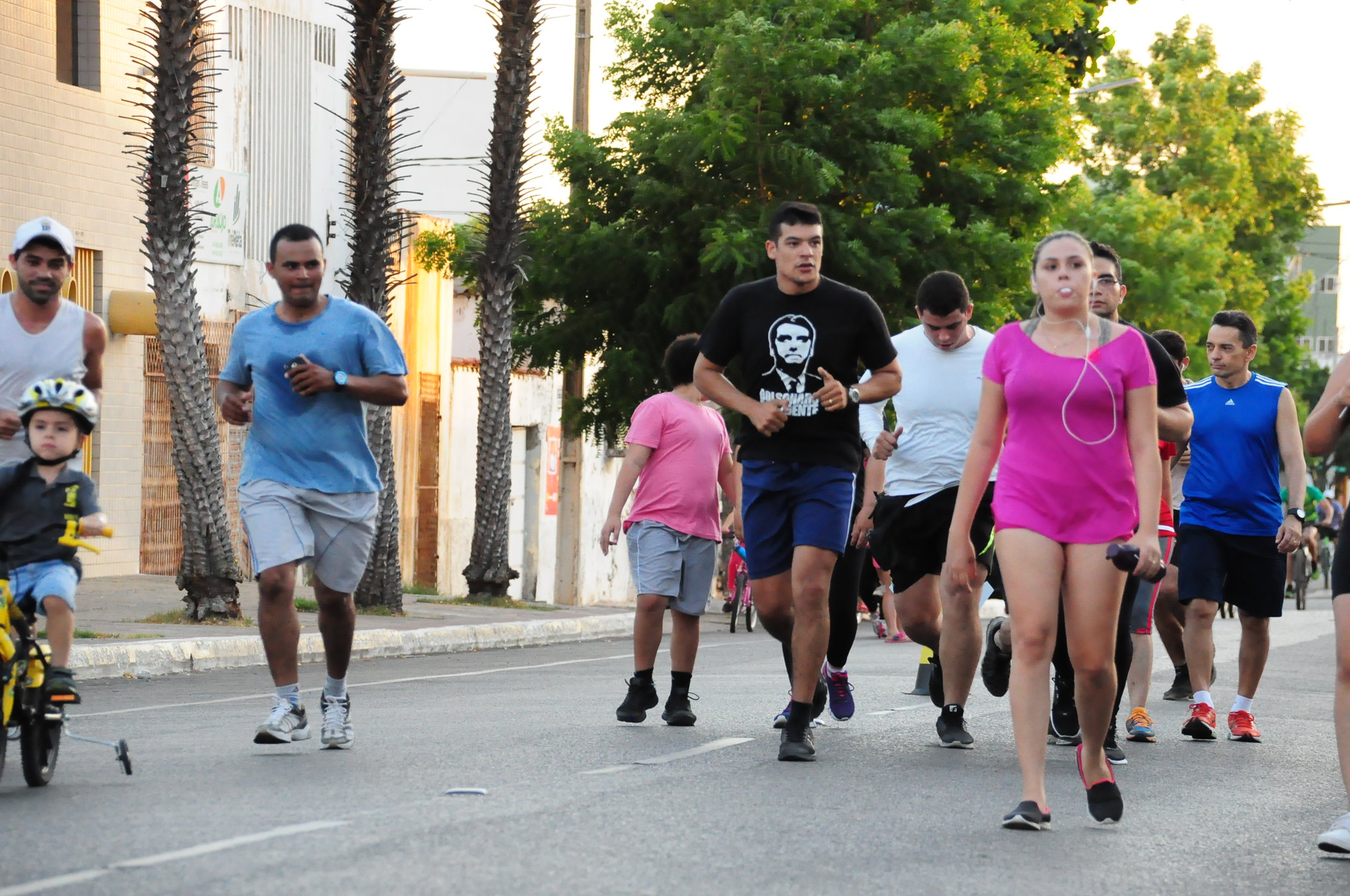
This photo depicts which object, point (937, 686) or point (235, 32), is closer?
point (937, 686)

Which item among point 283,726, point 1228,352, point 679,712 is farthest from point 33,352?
point 1228,352

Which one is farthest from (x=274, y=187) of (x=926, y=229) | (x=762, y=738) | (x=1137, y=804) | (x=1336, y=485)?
(x=1336, y=485)

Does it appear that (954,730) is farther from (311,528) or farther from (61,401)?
(61,401)

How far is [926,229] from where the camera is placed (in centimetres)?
2266

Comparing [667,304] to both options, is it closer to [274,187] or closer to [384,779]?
[274,187]

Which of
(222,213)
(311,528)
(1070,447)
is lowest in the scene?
(311,528)

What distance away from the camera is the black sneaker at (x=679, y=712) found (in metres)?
9.83

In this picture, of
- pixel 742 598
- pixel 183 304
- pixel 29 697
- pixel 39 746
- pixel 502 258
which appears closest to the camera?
pixel 29 697

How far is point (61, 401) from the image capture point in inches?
286

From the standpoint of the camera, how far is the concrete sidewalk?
13531 mm

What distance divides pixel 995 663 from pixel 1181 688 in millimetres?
4021

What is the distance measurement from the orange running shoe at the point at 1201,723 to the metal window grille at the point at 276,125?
704 inches

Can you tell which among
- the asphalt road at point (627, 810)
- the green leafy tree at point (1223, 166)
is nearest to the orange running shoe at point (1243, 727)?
the asphalt road at point (627, 810)

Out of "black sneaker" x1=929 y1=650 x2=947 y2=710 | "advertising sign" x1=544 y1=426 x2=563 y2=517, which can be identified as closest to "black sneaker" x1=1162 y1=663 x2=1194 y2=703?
"black sneaker" x1=929 y1=650 x2=947 y2=710
